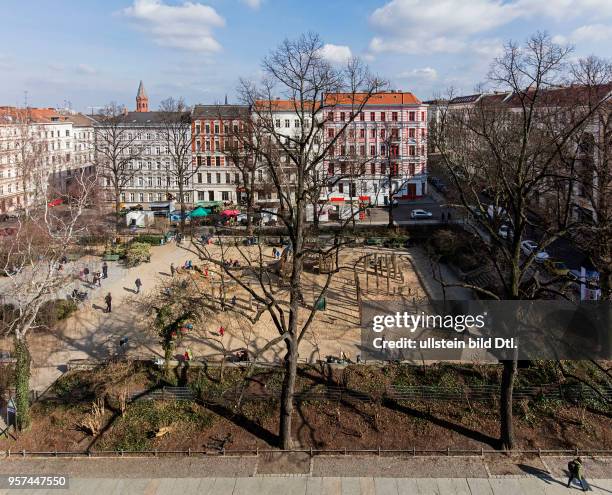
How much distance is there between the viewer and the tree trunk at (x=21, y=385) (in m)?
14.6

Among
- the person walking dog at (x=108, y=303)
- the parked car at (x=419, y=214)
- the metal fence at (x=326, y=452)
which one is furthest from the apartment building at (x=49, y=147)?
the metal fence at (x=326, y=452)

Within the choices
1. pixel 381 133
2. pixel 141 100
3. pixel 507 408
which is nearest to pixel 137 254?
pixel 507 408

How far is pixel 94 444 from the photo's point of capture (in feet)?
46.2

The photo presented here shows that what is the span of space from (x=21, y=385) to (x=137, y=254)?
1600cm

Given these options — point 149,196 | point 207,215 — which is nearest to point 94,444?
point 207,215

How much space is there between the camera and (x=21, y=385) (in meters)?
14.7

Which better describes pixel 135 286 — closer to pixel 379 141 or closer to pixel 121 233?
pixel 121 233

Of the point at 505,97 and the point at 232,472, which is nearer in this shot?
the point at 232,472

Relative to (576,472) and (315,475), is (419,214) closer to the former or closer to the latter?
(576,472)

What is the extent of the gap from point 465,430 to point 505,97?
56.9 meters

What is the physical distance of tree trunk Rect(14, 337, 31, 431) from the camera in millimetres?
14617

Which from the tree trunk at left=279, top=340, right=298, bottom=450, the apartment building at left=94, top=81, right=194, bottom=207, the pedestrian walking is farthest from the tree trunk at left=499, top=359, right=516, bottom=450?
the apartment building at left=94, top=81, right=194, bottom=207

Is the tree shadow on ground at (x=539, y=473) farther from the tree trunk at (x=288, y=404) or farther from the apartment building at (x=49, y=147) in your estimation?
the apartment building at (x=49, y=147)

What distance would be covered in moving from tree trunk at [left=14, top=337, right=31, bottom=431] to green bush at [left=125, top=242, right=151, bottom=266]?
603 inches
